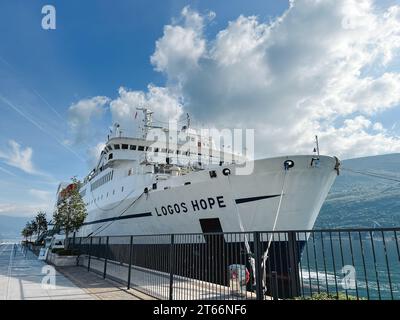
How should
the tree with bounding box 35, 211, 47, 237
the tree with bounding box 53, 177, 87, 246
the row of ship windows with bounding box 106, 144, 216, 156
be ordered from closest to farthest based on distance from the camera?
the tree with bounding box 53, 177, 87, 246 → the row of ship windows with bounding box 106, 144, 216, 156 → the tree with bounding box 35, 211, 47, 237

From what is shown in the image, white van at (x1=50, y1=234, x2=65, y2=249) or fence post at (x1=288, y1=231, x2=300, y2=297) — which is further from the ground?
fence post at (x1=288, y1=231, x2=300, y2=297)

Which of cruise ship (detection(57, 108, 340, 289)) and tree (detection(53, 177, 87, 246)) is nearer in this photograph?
cruise ship (detection(57, 108, 340, 289))

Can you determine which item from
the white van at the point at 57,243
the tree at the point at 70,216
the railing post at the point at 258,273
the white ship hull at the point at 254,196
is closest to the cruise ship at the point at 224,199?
the white ship hull at the point at 254,196

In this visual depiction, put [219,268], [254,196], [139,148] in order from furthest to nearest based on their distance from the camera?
[139,148]
[254,196]
[219,268]

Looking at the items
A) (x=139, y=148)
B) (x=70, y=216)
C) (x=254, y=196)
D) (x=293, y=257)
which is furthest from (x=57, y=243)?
(x=293, y=257)

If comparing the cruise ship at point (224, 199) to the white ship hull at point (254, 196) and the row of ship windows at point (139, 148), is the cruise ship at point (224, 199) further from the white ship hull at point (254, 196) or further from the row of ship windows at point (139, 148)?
the row of ship windows at point (139, 148)

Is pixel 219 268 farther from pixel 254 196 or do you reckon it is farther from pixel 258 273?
pixel 254 196

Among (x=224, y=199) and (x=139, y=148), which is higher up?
(x=139, y=148)

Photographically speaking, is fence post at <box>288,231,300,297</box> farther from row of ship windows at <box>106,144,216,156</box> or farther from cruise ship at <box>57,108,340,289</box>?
row of ship windows at <box>106,144,216,156</box>

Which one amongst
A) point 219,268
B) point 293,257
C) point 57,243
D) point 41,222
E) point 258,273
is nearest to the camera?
point 293,257

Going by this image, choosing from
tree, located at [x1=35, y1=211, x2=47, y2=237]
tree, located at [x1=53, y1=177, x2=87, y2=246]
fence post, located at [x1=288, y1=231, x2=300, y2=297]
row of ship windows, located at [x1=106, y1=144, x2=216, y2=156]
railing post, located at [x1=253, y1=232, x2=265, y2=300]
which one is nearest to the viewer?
fence post, located at [x1=288, y1=231, x2=300, y2=297]

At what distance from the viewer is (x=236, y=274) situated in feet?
20.0

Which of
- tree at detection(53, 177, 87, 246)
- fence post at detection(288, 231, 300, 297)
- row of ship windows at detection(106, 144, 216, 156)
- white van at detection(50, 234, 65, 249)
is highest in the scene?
row of ship windows at detection(106, 144, 216, 156)

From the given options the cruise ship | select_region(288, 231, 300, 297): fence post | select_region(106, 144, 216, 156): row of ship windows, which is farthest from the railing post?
select_region(106, 144, 216, 156): row of ship windows
